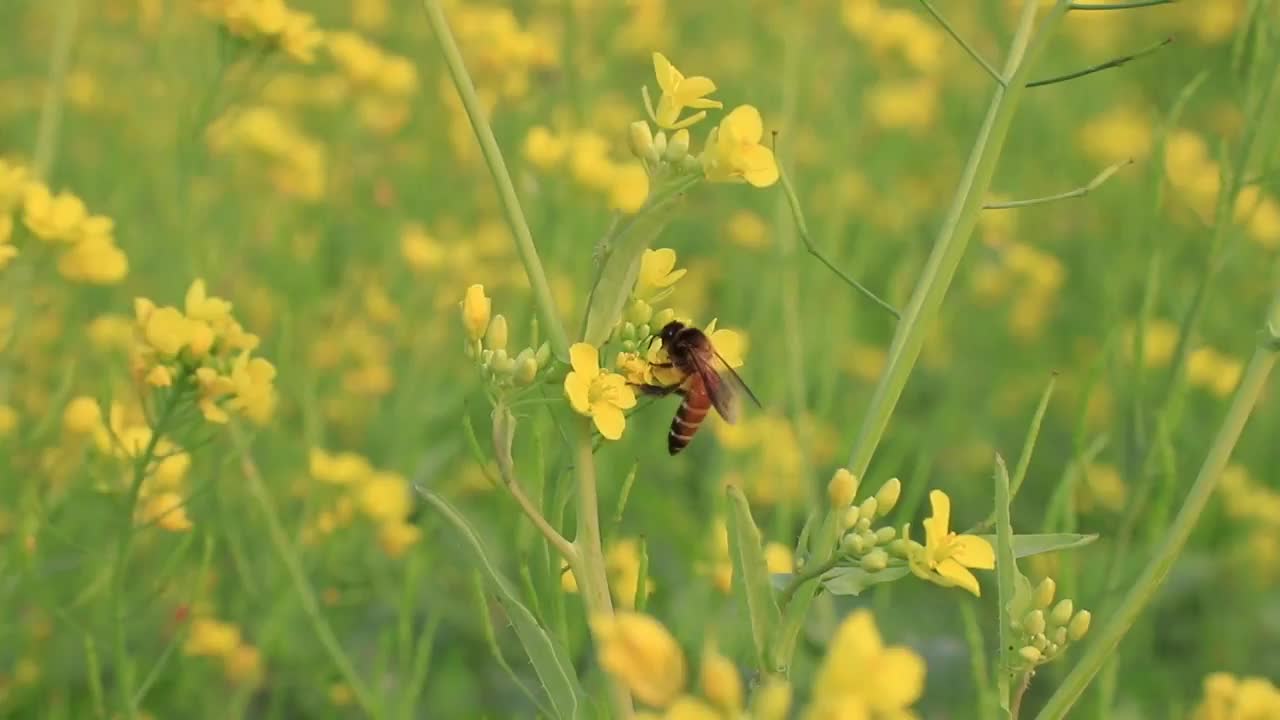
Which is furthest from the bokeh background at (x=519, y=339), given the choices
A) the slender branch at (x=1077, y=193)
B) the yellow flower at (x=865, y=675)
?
the yellow flower at (x=865, y=675)

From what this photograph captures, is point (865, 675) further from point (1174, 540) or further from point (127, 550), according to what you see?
point (127, 550)

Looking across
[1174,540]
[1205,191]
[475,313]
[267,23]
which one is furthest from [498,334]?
[1205,191]

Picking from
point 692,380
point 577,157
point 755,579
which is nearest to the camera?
point 755,579

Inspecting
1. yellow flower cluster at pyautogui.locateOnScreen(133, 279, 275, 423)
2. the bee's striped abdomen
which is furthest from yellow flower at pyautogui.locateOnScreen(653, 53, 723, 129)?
yellow flower cluster at pyautogui.locateOnScreen(133, 279, 275, 423)

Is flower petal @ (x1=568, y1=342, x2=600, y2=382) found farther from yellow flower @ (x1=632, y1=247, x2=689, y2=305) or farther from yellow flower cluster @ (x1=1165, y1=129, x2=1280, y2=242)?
yellow flower cluster @ (x1=1165, y1=129, x2=1280, y2=242)

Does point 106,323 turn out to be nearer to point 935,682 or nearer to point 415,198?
point 415,198

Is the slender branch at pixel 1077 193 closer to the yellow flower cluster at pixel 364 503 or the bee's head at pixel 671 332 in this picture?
the bee's head at pixel 671 332

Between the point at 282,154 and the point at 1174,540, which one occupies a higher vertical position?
the point at 1174,540
